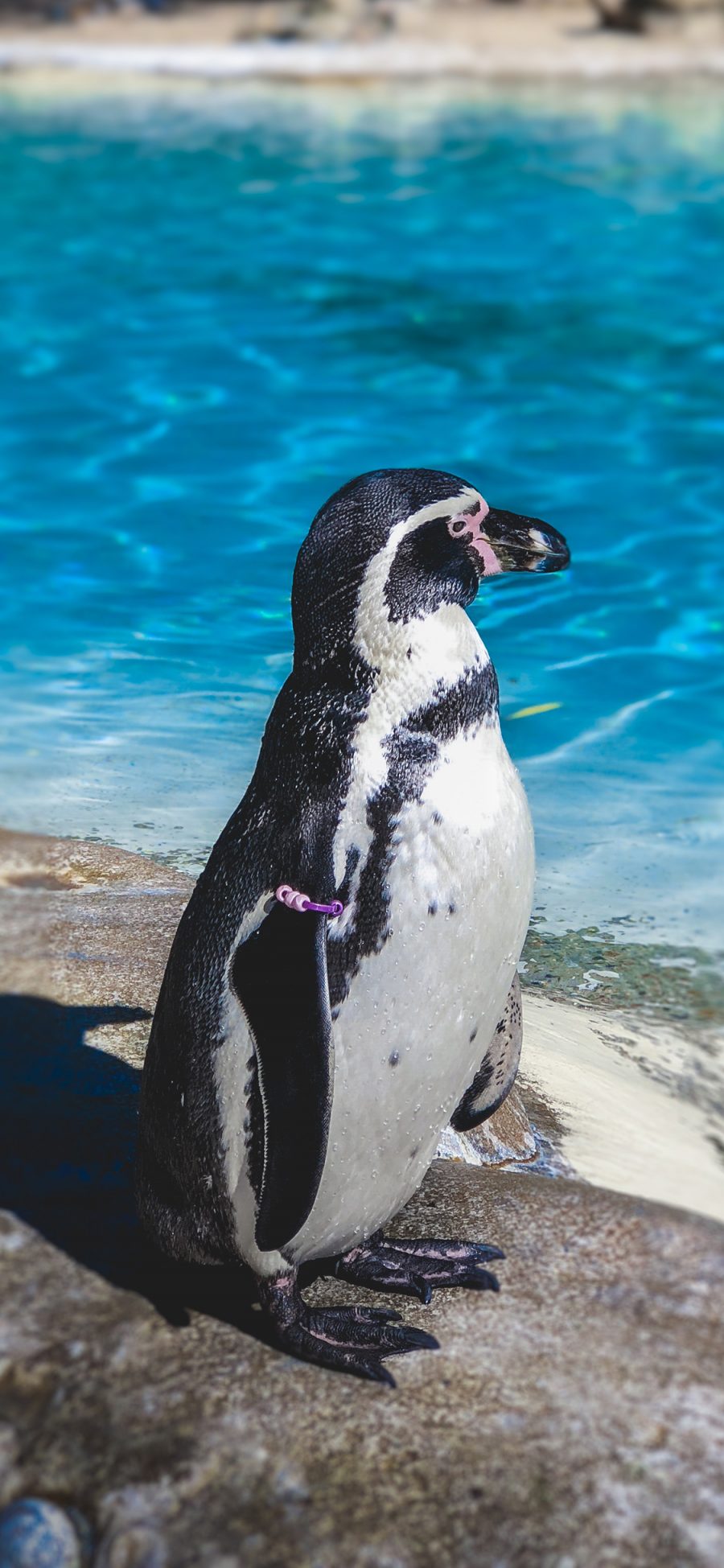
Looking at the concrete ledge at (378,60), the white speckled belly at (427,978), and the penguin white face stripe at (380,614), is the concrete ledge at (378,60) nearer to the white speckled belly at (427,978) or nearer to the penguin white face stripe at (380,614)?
the penguin white face stripe at (380,614)

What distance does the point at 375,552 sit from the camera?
2.31 meters

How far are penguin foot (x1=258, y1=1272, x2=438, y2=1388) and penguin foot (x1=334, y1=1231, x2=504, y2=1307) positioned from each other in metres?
0.09

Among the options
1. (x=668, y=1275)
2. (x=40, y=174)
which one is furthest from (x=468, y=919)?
(x=40, y=174)

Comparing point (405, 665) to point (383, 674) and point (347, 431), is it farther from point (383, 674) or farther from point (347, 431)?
point (347, 431)

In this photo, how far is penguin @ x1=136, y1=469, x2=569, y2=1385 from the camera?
2266mm

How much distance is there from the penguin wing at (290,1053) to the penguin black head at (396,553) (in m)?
0.42

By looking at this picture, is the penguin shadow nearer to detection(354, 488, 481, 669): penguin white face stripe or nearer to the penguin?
the penguin

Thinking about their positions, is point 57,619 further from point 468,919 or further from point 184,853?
point 468,919

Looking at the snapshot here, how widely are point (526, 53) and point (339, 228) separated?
800 cm

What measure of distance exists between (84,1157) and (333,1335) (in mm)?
650

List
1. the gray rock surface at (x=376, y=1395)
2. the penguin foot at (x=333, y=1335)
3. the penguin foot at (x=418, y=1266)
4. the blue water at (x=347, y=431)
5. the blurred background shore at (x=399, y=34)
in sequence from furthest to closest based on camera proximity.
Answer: the blurred background shore at (x=399, y=34) → the blue water at (x=347, y=431) → the penguin foot at (x=418, y=1266) → the penguin foot at (x=333, y=1335) → the gray rock surface at (x=376, y=1395)

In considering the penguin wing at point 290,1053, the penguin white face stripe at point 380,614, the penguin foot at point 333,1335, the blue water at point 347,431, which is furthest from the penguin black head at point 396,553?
the blue water at point 347,431

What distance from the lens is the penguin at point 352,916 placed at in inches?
89.2

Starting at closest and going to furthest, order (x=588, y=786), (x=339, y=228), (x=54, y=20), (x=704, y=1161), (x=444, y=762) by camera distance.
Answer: (x=444, y=762), (x=704, y=1161), (x=588, y=786), (x=339, y=228), (x=54, y=20)
